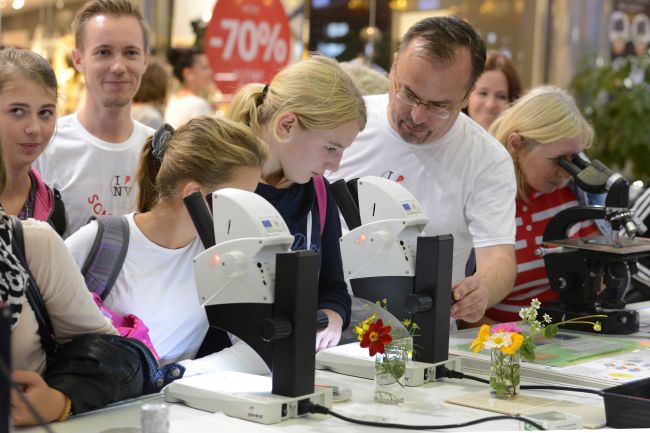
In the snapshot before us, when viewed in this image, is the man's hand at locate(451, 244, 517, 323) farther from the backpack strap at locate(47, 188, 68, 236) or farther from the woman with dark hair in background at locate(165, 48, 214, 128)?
the woman with dark hair in background at locate(165, 48, 214, 128)

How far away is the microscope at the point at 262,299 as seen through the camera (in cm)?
207

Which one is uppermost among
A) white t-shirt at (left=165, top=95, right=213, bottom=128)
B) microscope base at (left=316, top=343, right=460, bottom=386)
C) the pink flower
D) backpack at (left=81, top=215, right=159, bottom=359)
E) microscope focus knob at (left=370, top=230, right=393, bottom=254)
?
white t-shirt at (left=165, top=95, right=213, bottom=128)

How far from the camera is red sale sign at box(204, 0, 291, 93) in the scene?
18.0ft

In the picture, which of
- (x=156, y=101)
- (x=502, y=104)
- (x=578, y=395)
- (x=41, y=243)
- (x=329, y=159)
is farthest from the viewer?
(x=156, y=101)

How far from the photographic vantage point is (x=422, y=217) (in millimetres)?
2516

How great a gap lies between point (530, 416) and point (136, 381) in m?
0.84

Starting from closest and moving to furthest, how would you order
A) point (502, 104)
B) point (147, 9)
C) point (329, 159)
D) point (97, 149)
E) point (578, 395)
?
point (578, 395) → point (329, 159) → point (97, 149) → point (502, 104) → point (147, 9)

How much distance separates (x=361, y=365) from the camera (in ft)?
8.29

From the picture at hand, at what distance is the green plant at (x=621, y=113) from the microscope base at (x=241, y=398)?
5.56 metres

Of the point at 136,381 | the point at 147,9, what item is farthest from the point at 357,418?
the point at 147,9

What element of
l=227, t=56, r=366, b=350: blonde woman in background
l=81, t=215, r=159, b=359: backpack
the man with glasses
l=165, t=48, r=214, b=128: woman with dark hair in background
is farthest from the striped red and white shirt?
l=165, t=48, r=214, b=128: woman with dark hair in background

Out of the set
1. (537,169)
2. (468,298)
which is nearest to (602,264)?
(537,169)

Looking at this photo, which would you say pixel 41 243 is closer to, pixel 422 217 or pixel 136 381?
pixel 136 381

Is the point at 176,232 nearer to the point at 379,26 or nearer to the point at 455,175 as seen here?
the point at 455,175
